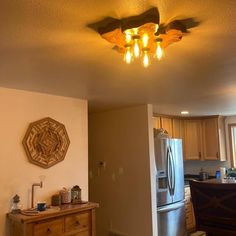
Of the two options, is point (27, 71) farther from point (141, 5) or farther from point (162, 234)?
point (162, 234)

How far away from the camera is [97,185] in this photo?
16.0ft

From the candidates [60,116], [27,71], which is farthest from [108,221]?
[27,71]

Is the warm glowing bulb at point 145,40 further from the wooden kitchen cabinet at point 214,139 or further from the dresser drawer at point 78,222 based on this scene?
the wooden kitchen cabinet at point 214,139

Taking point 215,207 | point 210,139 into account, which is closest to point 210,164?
point 210,139

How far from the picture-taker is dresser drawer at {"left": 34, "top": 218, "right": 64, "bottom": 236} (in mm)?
2691

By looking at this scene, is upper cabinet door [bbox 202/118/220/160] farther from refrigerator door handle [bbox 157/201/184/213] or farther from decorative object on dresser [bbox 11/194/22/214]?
decorative object on dresser [bbox 11/194/22/214]

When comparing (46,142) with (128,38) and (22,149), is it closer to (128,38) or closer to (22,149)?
(22,149)

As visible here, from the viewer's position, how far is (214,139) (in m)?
5.85

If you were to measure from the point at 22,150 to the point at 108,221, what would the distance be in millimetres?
2238

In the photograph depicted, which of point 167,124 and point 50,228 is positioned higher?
point 167,124

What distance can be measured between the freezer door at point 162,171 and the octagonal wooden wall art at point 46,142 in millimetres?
1529

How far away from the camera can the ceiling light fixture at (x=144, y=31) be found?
1455mm

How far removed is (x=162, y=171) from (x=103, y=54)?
2.77m

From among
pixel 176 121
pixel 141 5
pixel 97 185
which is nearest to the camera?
pixel 141 5
